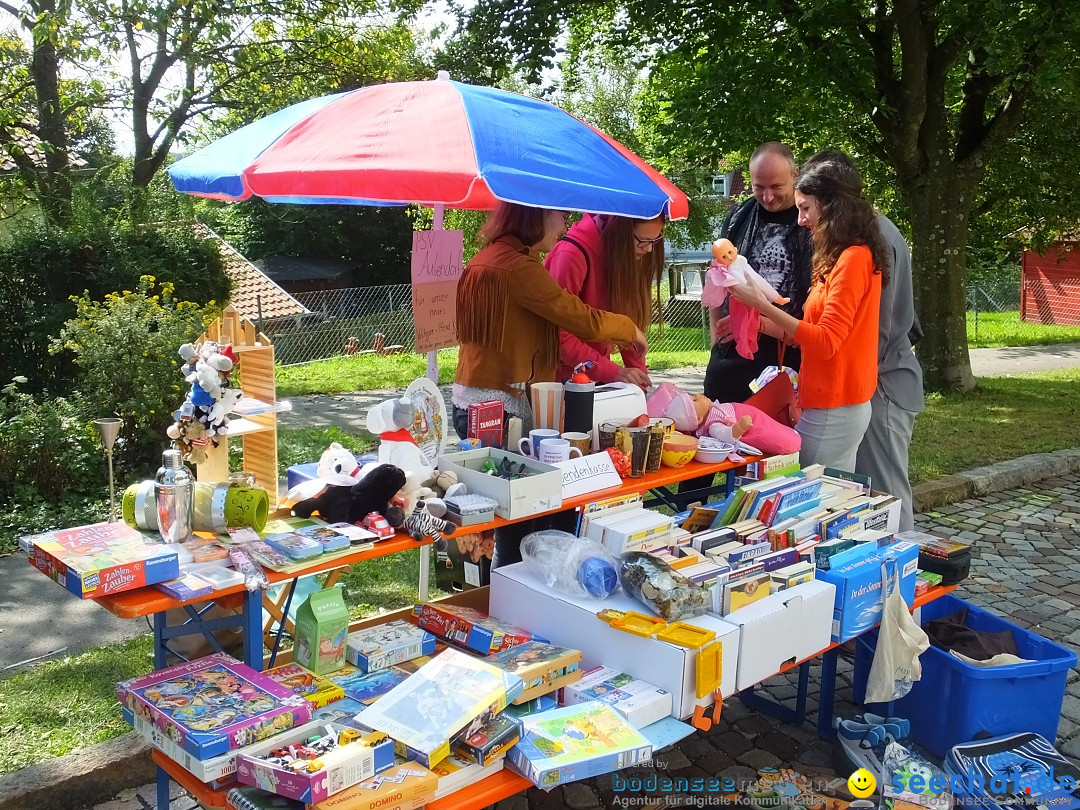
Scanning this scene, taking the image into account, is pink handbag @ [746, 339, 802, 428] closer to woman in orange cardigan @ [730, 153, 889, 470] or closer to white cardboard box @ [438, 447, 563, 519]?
woman in orange cardigan @ [730, 153, 889, 470]

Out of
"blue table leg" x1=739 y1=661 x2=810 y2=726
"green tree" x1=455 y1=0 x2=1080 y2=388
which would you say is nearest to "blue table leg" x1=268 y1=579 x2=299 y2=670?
"blue table leg" x1=739 y1=661 x2=810 y2=726

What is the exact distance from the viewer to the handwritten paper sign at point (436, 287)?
12.0ft

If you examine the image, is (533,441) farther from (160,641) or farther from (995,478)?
(995,478)

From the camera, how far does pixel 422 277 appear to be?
3.67m

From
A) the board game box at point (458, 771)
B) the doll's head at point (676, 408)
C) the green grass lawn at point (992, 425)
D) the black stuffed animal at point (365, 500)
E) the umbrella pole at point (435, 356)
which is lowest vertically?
the green grass lawn at point (992, 425)

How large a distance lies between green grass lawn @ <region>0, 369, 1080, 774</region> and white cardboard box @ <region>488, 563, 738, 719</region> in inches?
64.1

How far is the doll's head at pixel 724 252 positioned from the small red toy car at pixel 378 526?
1.78 metres

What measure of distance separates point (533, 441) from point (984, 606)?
296 centimetres

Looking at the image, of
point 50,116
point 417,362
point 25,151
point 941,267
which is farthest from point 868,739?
point 25,151

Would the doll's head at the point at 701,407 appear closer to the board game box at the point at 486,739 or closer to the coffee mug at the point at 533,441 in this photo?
the coffee mug at the point at 533,441

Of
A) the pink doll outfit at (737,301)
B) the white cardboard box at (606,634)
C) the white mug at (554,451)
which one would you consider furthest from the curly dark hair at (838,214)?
the white cardboard box at (606,634)

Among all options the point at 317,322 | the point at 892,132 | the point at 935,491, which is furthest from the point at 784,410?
the point at 317,322

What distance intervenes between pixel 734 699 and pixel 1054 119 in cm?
1061

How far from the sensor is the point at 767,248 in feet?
14.3
